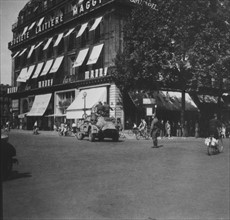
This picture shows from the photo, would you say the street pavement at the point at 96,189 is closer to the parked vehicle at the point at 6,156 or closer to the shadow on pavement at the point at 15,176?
the shadow on pavement at the point at 15,176

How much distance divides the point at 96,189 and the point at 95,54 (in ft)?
80.6

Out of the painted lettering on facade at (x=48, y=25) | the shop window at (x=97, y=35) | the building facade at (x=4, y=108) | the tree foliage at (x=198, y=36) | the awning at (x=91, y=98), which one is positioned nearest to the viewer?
the building facade at (x=4, y=108)

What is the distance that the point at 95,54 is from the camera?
27828 mm

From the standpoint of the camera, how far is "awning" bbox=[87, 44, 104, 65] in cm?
2742

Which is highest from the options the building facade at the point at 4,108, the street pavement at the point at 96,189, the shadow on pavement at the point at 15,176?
the building facade at the point at 4,108

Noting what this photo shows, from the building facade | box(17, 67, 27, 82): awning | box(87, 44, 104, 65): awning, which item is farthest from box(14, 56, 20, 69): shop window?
box(87, 44, 104, 65): awning

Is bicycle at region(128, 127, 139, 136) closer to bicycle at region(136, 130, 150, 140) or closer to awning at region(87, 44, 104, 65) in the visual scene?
bicycle at region(136, 130, 150, 140)

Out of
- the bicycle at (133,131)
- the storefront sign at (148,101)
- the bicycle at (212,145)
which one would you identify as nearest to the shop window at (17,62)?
the bicycle at (212,145)

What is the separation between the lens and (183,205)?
15.1ft

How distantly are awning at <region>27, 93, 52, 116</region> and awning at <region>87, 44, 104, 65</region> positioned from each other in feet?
77.3

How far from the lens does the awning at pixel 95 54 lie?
27422 mm

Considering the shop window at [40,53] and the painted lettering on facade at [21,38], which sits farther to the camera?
the shop window at [40,53]

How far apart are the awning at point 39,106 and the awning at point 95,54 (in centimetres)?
2356

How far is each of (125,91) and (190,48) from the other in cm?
2129
